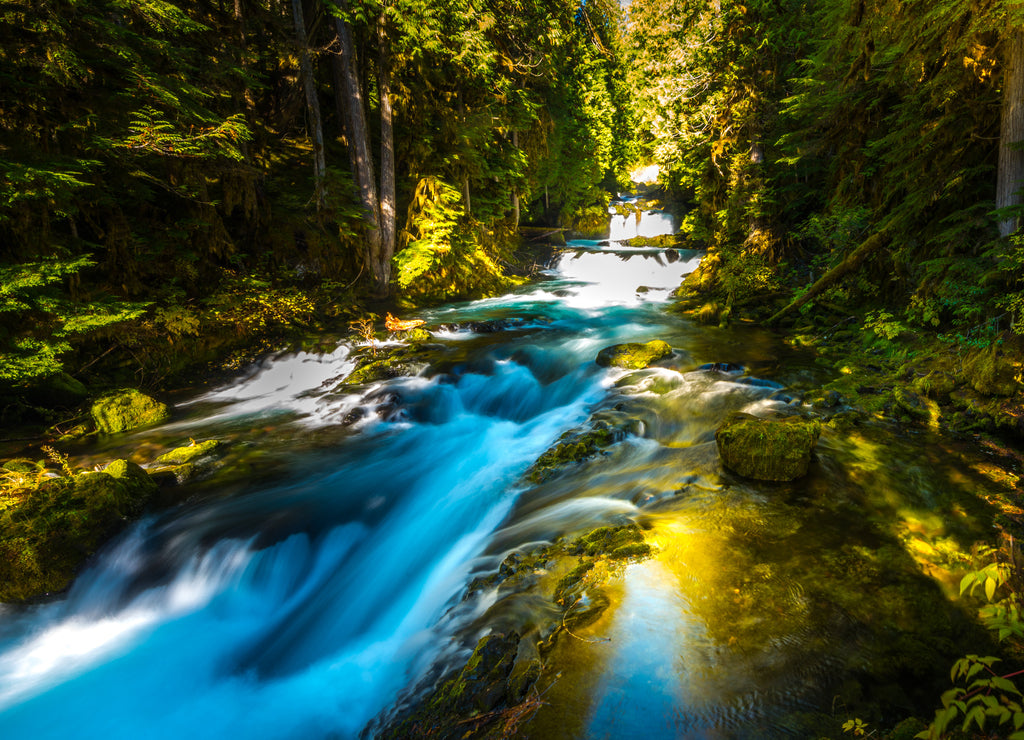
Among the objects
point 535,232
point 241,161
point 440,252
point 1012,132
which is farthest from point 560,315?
point 535,232

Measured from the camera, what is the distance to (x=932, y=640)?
2.56 metres

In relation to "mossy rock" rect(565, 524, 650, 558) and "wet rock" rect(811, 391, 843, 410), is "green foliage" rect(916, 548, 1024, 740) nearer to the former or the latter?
"mossy rock" rect(565, 524, 650, 558)

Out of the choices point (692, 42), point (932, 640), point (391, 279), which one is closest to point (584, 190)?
point (692, 42)

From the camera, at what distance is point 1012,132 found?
4.76 metres

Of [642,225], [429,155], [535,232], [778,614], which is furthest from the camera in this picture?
[642,225]

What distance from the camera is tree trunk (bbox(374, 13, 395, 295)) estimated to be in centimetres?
1058

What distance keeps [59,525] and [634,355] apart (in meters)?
8.05

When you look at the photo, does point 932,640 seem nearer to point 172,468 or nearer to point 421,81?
point 172,468

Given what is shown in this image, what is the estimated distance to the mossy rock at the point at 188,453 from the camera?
5.39 metres

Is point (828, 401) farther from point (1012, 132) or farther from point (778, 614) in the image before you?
point (778, 614)

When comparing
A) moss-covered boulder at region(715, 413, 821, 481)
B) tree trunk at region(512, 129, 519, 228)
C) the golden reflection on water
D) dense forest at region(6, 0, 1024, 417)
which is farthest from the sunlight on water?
the golden reflection on water

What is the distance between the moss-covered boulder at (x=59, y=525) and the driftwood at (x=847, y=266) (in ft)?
35.4

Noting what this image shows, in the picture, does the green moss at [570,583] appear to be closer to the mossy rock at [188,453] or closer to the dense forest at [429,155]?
the mossy rock at [188,453]

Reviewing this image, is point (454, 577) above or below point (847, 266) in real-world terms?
below
